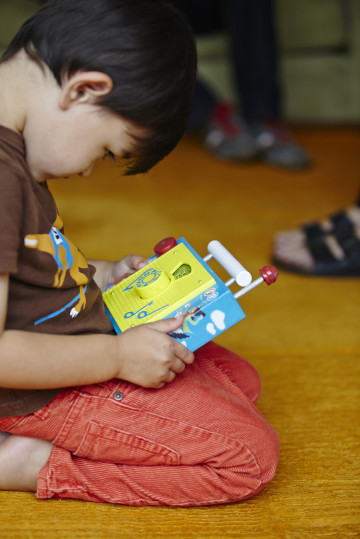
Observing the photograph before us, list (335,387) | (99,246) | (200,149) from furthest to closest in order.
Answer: (200,149) → (99,246) → (335,387)

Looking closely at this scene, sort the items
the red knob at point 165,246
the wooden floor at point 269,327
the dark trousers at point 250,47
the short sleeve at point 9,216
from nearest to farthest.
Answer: the short sleeve at point 9,216 < the wooden floor at point 269,327 < the red knob at point 165,246 < the dark trousers at point 250,47

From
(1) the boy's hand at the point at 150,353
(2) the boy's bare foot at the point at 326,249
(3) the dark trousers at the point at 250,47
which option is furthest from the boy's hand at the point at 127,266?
(3) the dark trousers at the point at 250,47

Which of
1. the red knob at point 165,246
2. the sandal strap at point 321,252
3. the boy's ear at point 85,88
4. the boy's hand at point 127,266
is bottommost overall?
the sandal strap at point 321,252

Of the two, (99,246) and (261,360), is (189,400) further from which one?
(99,246)

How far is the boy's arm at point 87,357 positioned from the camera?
1.86 feet

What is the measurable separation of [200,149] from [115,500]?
1.39 m

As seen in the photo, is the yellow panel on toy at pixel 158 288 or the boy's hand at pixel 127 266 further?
the boy's hand at pixel 127 266

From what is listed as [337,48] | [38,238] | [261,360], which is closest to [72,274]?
[38,238]

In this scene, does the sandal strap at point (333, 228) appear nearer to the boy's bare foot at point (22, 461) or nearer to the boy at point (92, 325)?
the boy at point (92, 325)

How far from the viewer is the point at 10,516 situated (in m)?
0.65

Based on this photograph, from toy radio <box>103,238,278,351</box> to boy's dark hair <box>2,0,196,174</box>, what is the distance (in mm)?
180

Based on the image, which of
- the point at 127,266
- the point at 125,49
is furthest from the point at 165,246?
the point at 125,49

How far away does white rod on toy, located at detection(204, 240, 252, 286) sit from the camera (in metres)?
0.67

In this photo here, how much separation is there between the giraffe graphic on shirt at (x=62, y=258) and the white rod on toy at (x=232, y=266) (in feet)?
0.53
